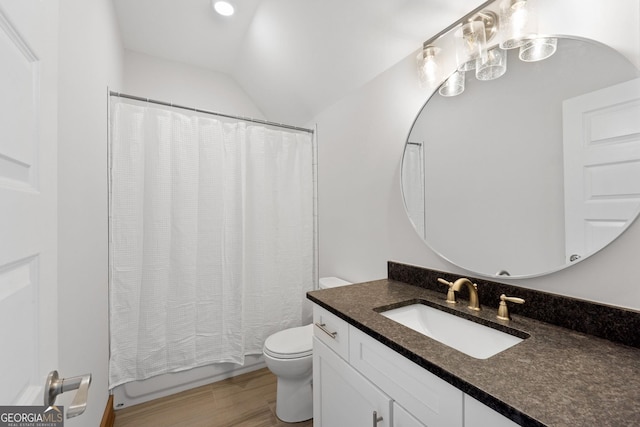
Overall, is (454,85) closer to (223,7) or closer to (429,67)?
(429,67)

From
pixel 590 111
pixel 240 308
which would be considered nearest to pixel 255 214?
pixel 240 308

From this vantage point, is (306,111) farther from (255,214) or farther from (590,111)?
(590,111)

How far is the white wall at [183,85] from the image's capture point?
2.42m

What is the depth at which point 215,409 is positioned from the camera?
1.78 m

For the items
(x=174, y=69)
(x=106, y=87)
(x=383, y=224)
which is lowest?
(x=383, y=224)

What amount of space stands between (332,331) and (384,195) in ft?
2.88

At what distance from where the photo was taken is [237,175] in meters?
2.06

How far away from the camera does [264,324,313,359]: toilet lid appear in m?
1.61

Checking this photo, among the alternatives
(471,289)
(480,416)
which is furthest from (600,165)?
(480,416)

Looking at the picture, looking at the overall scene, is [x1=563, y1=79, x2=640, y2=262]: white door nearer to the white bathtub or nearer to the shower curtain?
the shower curtain

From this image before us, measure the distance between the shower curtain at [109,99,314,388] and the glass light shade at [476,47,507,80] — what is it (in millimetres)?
1474

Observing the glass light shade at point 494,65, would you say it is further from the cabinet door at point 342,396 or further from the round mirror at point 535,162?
the cabinet door at point 342,396

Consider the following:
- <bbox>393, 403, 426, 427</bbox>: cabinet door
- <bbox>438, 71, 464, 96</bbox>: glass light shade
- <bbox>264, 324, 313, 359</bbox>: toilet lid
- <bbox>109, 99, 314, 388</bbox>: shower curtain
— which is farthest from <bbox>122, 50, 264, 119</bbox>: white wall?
<bbox>393, 403, 426, 427</bbox>: cabinet door

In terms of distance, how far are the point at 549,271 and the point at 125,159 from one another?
221 centimetres
